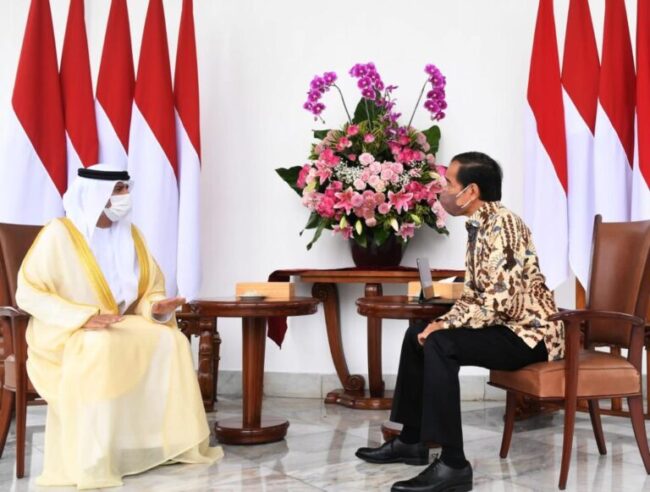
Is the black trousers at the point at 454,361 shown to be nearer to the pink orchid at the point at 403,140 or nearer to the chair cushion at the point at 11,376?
the chair cushion at the point at 11,376

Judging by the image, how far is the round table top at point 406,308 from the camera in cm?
302

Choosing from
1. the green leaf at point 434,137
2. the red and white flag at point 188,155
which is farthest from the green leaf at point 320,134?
the red and white flag at point 188,155

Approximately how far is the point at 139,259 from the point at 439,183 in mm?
1824

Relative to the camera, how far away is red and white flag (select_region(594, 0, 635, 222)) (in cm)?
434

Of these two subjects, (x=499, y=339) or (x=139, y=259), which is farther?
(x=139, y=259)

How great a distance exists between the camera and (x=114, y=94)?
15.5ft

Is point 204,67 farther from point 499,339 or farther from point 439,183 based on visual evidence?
point 499,339

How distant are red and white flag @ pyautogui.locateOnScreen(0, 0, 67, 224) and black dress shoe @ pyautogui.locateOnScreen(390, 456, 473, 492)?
9.76 ft

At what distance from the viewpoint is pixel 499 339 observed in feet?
9.30

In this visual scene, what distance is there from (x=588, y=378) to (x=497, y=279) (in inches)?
20.8

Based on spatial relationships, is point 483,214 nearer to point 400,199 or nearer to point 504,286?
point 504,286

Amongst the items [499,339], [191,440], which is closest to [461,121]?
[499,339]

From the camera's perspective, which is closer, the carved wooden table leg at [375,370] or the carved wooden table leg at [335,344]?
the carved wooden table leg at [375,370]

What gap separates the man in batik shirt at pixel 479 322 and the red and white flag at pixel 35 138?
2716mm
